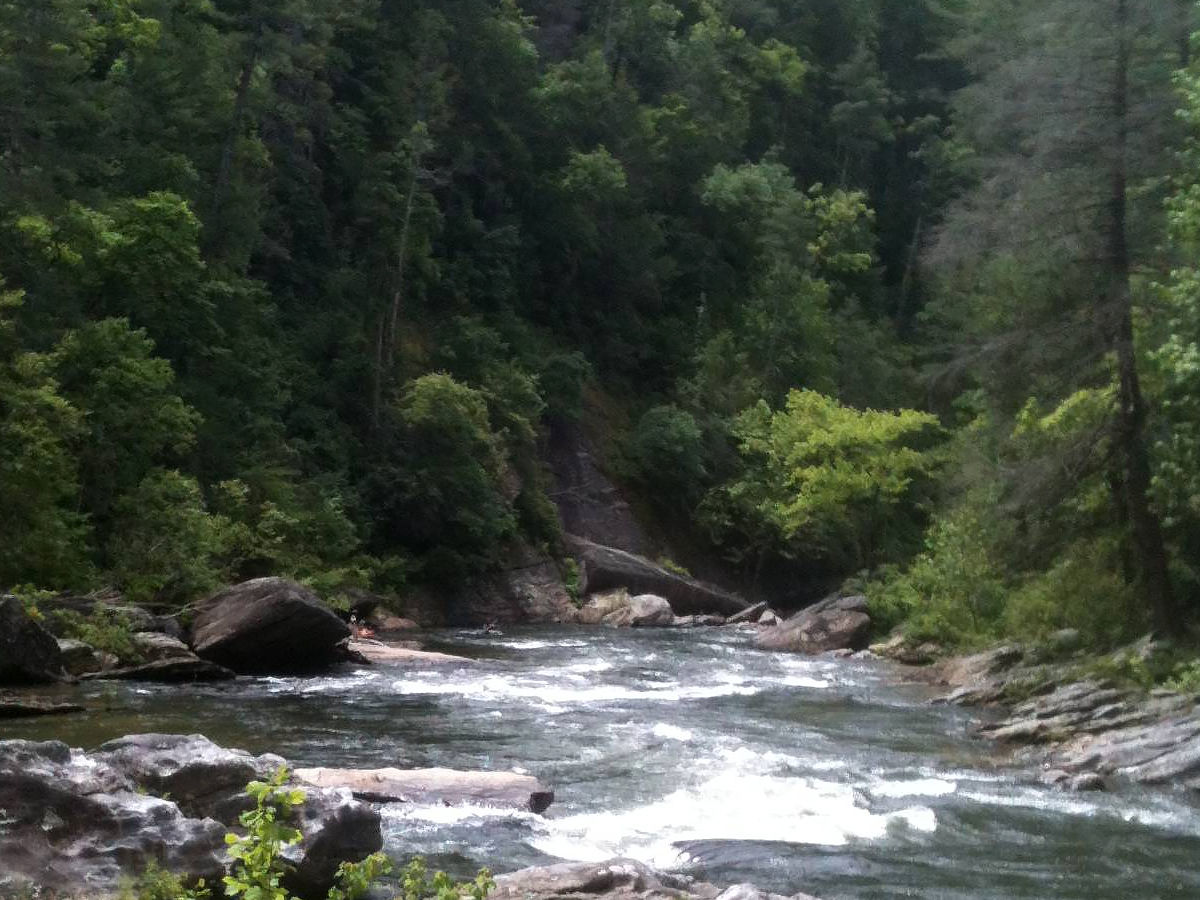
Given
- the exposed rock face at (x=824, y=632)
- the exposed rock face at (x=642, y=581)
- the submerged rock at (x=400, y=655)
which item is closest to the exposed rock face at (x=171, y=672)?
the submerged rock at (x=400, y=655)

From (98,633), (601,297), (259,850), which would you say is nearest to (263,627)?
(98,633)

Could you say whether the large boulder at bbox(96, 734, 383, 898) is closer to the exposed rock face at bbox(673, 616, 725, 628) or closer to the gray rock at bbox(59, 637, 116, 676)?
the gray rock at bbox(59, 637, 116, 676)

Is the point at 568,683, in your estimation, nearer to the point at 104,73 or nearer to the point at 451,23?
the point at 104,73

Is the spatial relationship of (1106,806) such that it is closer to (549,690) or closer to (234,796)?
(234,796)

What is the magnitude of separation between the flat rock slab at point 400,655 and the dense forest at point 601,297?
304cm

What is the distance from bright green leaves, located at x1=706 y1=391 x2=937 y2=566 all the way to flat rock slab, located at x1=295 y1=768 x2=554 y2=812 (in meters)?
28.1

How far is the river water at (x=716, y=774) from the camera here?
10266 mm

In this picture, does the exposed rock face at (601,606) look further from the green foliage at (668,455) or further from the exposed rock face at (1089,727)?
the exposed rock face at (1089,727)

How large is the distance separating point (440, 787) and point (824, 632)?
20.0 metres

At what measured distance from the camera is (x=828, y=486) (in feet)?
130

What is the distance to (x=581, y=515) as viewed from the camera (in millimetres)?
43188

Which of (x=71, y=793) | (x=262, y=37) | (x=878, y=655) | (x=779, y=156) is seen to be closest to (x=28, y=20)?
(x=262, y=37)

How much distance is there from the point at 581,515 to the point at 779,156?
1169 inches

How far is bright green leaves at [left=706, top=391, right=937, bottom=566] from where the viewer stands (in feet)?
129
